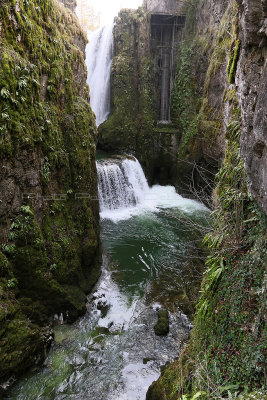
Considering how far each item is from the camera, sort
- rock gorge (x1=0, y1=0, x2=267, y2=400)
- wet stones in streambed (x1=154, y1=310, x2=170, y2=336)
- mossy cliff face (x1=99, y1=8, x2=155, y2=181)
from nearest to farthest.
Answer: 1. rock gorge (x1=0, y1=0, x2=267, y2=400)
2. wet stones in streambed (x1=154, y1=310, x2=170, y2=336)
3. mossy cliff face (x1=99, y1=8, x2=155, y2=181)

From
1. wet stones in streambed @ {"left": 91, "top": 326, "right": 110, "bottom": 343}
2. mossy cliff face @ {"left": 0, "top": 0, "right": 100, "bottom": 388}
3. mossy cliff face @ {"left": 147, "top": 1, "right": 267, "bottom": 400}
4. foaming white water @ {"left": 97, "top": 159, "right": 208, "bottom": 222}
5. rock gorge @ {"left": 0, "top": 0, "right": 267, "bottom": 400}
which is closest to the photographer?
mossy cliff face @ {"left": 147, "top": 1, "right": 267, "bottom": 400}

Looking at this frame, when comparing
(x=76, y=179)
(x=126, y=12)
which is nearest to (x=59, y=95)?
(x=76, y=179)

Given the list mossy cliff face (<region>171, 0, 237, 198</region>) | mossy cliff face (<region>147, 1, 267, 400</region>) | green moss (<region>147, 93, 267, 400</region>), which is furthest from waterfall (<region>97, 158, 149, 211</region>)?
green moss (<region>147, 93, 267, 400</region>)

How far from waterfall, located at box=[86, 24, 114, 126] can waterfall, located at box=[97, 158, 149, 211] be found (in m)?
6.10

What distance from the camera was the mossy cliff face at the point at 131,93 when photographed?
19.0 meters

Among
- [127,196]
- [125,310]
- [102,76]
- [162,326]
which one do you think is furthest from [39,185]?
[102,76]

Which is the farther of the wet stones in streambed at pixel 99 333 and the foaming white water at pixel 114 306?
the foaming white water at pixel 114 306

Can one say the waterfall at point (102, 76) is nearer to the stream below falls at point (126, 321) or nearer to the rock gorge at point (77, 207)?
the rock gorge at point (77, 207)

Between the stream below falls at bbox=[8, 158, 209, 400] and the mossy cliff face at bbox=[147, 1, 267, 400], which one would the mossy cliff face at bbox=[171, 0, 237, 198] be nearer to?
the stream below falls at bbox=[8, 158, 209, 400]

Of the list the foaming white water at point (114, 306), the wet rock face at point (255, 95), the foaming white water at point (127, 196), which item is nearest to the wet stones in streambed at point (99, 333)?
the foaming white water at point (114, 306)

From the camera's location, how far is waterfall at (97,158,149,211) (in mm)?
14500

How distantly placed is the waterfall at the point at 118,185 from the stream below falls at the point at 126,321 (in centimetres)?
118

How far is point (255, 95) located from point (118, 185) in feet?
38.7

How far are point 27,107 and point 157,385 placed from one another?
6812 millimetres
